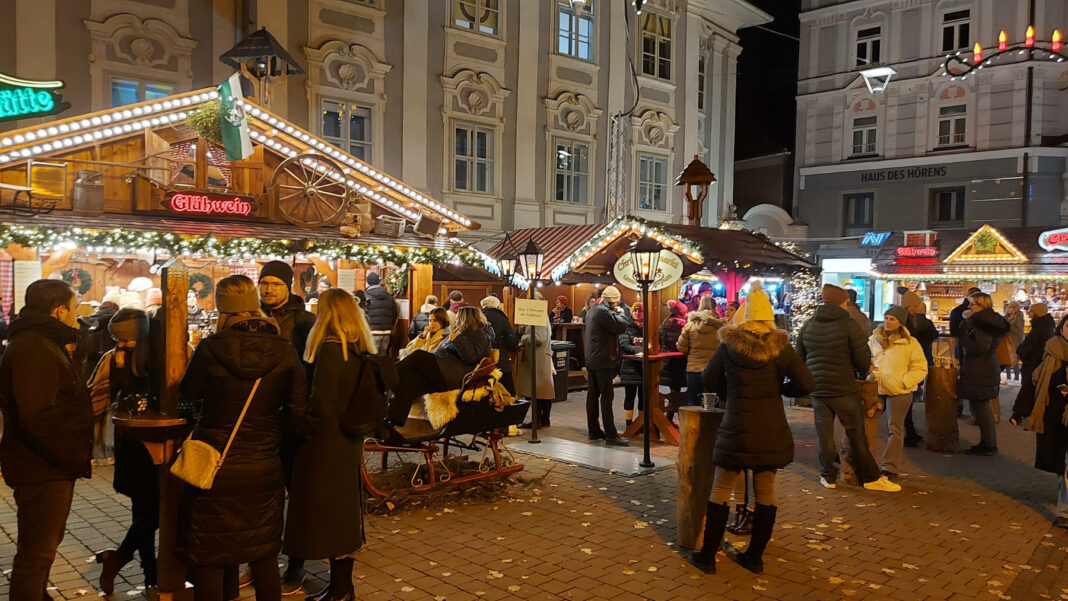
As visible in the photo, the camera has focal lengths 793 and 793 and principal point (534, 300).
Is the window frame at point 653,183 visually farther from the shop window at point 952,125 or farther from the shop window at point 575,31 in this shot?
the shop window at point 952,125

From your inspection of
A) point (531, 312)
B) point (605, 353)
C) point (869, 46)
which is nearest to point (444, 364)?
point (531, 312)

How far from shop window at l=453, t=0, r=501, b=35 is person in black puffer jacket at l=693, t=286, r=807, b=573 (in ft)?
48.6

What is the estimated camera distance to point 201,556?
382 centimetres

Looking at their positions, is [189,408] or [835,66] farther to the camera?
[835,66]

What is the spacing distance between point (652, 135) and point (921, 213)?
1279cm

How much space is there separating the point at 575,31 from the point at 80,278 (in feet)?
43.5

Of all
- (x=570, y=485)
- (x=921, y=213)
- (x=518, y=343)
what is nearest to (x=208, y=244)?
(x=518, y=343)

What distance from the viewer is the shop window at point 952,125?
27766mm

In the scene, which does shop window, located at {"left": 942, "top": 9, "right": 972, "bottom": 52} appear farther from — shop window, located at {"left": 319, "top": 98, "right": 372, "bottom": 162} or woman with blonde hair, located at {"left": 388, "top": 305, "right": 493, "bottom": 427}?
woman with blonde hair, located at {"left": 388, "top": 305, "right": 493, "bottom": 427}

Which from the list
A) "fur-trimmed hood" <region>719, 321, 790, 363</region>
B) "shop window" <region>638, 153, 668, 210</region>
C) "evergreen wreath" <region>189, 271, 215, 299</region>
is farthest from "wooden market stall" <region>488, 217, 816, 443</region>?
"fur-trimmed hood" <region>719, 321, 790, 363</region>

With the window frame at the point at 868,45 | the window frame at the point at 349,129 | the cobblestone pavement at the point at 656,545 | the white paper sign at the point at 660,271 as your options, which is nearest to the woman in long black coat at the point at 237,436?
the cobblestone pavement at the point at 656,545

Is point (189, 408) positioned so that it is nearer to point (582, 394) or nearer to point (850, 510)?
point (850, 510)

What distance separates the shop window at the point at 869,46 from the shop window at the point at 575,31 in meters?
14.2

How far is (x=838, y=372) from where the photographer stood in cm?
736
